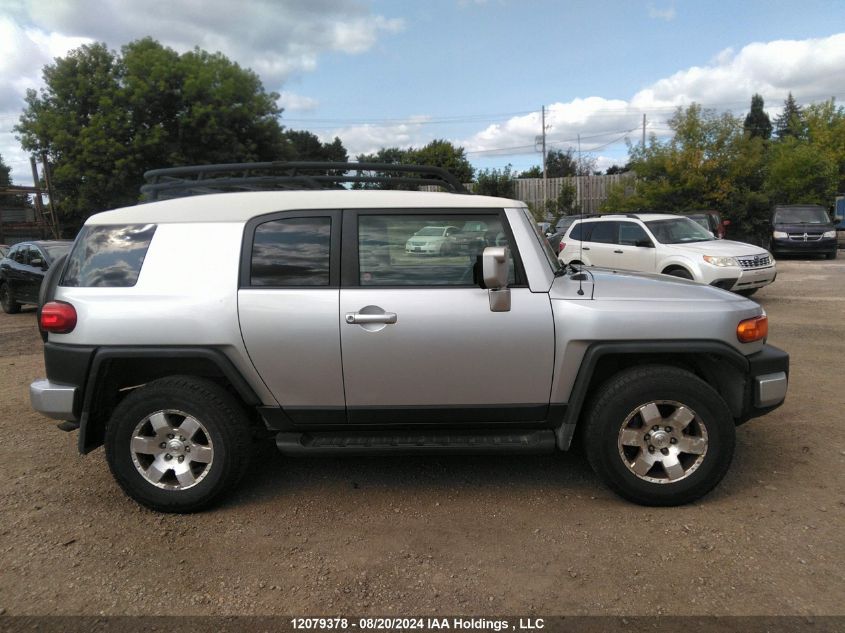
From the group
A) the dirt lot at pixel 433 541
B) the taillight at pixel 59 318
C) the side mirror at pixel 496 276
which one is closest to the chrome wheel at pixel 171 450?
the dirt lot at pixel 433 541

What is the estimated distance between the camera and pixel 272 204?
11.3 ft

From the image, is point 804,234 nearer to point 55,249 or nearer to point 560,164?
point 55,249

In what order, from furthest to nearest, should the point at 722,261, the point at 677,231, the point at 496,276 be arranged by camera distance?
the point at 677,231 < the point at 722,261 < the point at 496,276

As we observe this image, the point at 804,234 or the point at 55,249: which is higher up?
the point at 55,249

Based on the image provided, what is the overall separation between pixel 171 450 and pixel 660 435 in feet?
8.86

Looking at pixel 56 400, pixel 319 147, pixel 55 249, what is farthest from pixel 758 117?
pixel 56 400

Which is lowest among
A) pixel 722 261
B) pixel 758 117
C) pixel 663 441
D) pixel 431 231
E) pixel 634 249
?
pixel 663 441

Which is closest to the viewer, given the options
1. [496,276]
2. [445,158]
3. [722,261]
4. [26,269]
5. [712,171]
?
[496,276]

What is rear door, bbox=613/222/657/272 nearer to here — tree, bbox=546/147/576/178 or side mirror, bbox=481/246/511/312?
side mirror, bbox=481/246/511/312

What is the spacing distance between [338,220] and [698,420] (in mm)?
2257

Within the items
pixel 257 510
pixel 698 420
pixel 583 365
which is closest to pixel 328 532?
pixel 257 510

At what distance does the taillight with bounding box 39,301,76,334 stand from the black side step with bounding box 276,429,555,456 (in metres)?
1.31

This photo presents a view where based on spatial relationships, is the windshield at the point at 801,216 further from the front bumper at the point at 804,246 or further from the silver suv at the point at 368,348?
the silver suv at the point at 368,348

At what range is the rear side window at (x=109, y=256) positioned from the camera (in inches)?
134
